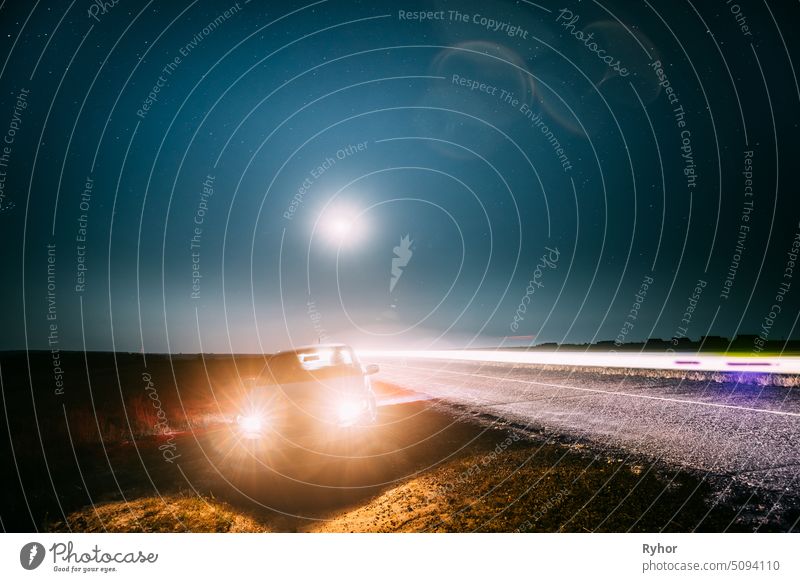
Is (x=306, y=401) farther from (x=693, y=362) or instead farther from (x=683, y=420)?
(x=693, y=362)

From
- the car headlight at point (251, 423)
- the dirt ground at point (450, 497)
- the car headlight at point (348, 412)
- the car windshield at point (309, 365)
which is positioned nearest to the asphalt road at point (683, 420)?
the dirt ground at point (450, 497)

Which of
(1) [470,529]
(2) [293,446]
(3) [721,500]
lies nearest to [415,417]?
(2) [293,446]

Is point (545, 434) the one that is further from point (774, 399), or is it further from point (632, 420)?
point (774, 399)

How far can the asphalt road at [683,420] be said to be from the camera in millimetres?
4738

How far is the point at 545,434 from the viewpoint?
22.2ft

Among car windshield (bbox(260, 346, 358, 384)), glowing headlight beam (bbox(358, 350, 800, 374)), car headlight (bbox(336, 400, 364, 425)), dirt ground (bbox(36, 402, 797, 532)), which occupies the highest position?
car windshield (bbox(260, 346, 358, 384))

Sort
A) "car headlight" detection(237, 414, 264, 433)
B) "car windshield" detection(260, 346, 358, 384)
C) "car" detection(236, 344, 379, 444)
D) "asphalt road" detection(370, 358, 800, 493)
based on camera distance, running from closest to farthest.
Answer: "asphalt road" detection(370, 358, 800, 493) → "car" detection(236, 344, 379, 444) → "car headlight" detection(237, 414, 264, 433) → "car windshield" detection(260, 346, 358, 384)

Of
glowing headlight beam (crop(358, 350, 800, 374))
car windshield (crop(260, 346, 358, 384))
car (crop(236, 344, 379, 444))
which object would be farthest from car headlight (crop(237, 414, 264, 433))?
glowing headlight beam (crop(358, 350, 800, 374))

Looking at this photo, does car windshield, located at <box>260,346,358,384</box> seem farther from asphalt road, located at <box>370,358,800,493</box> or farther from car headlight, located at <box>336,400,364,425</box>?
asphalt road, located at <box>370,358,800,493</box>

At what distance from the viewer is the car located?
5.95 metres

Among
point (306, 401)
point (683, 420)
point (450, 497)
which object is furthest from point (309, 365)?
point (683, 420)

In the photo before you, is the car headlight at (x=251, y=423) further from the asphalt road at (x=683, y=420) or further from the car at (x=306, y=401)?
the asphalt road at (x=683, y=420)

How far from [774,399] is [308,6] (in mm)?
13473

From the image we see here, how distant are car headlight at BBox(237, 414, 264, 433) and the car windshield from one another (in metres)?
0.83
